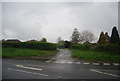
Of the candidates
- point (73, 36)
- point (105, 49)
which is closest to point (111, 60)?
point (105, 49)

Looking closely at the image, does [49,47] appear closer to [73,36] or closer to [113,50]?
[113,50]

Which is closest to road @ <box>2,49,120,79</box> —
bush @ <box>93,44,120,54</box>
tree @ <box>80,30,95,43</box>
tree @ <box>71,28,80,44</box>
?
bush @ <box>93,44,120,54</box>

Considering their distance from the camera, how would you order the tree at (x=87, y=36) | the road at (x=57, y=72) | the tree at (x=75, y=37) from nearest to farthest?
the road at (x=57, y=72), the tree at (x=87, y=36), the tree at (x=75, y=37)

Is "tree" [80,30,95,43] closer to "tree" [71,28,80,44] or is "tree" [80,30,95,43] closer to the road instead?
"tree" [71,28,80,44]

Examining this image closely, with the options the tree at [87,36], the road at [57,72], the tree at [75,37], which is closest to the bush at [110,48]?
the road at [57,72]

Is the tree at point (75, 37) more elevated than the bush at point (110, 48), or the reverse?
the tree at point (75, 37)

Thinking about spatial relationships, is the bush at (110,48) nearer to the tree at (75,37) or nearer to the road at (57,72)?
the road at (57,72)

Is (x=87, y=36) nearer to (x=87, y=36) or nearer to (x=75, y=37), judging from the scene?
(x=87, y=36)

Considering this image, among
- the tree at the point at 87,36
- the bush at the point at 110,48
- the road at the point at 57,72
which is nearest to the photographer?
the road at the point at 57,72

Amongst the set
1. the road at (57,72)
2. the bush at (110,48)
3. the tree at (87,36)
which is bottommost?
the road at (57,72)

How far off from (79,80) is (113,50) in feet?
49.1

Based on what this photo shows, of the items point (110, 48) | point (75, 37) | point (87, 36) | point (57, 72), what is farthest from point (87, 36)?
point (57, 72)

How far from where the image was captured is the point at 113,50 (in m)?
20.4

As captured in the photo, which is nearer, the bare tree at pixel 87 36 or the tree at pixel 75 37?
the bare tree at pixel 87 36
